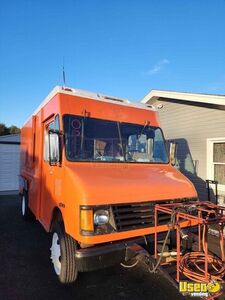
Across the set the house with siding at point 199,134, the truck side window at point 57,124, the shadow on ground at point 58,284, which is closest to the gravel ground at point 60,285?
the shadow on ground at point 58,284

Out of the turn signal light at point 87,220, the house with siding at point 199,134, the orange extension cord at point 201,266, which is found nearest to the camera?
the orange extension cord at point 201,266

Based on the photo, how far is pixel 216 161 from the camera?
8.53m

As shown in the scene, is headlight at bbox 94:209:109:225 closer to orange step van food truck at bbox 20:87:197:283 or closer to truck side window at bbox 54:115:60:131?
orange step van food truck at bbox 20:87:197:283

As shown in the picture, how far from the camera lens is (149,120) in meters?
5.59

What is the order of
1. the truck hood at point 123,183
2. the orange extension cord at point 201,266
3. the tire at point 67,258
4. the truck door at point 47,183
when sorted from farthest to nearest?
the truck door at point 47,183
the tire at point 67,258
the truck hood at point 123,183
the orange extension cord at point 201,266

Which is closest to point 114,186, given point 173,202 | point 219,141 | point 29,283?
point 173,202

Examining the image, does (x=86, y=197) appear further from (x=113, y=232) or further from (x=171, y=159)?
(x=171, y=159)

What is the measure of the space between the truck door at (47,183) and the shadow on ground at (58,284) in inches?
29.7

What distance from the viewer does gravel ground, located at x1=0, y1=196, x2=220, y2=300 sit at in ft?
13.2

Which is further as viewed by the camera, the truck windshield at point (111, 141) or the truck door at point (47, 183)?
the truck door at point (47, 183)

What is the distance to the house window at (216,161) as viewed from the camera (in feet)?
27.3

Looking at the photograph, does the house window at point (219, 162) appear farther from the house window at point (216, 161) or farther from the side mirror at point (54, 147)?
the side mirror at point (54, 147)

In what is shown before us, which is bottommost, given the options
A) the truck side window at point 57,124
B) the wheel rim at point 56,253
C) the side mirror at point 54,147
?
the wheel rim at point 56,253

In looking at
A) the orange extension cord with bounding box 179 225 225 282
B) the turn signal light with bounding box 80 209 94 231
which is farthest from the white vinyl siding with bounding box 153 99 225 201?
the turn signal light with bounding box 80 209 94 231
